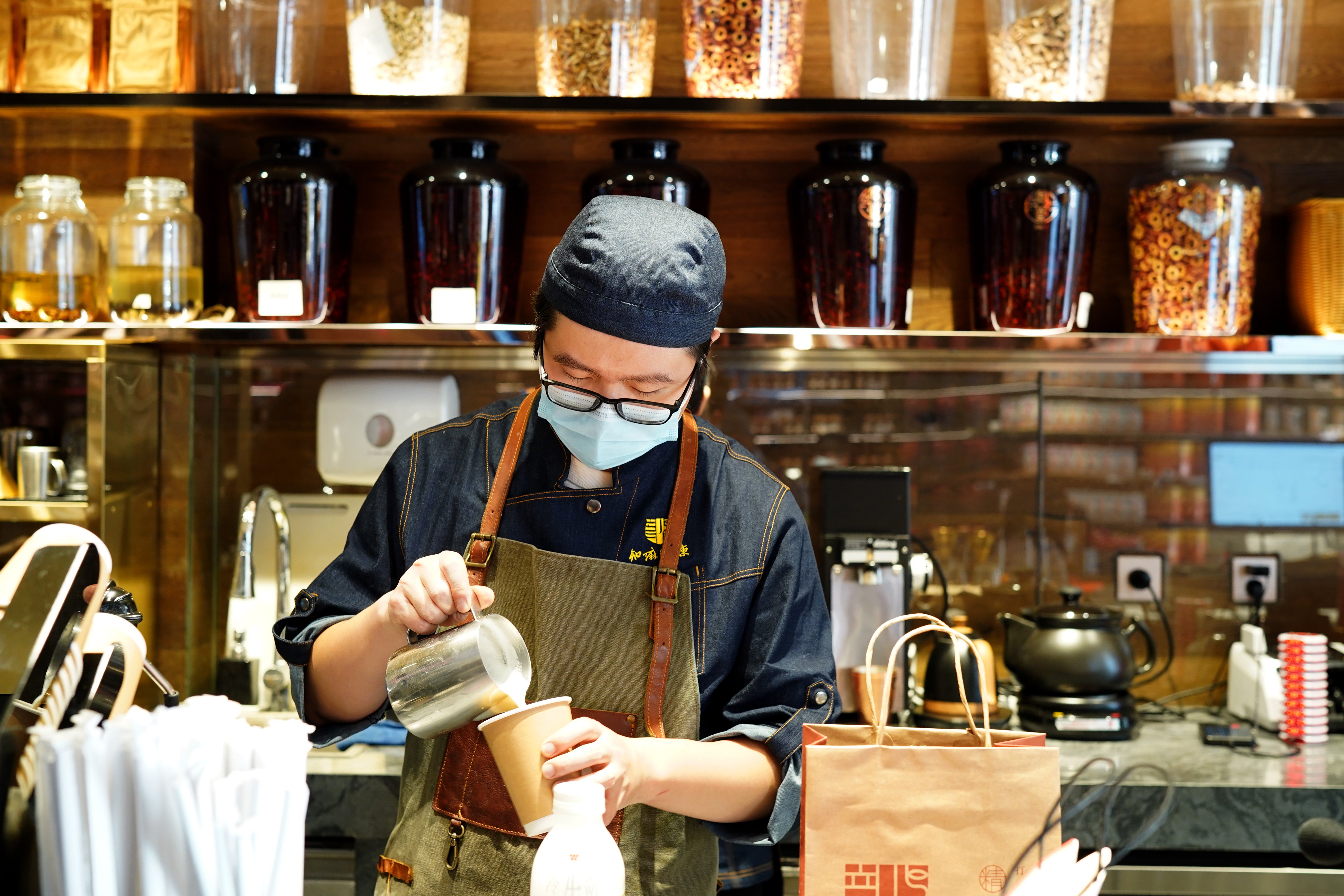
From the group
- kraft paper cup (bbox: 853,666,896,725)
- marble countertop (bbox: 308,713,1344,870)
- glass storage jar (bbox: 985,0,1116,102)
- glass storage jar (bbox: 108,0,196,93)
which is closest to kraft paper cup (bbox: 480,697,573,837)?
marble countertop (bbox: 308,713,1344,870)

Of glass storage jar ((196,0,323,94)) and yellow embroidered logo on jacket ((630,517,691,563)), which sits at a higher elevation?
glass storage jar ((196,0,323,94))

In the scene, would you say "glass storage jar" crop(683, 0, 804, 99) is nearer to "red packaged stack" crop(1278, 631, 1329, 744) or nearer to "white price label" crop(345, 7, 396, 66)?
"white price label" crop(345, 7, 396, 66)

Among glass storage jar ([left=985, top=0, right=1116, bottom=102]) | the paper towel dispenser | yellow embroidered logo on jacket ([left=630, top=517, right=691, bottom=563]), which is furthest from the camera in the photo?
the paper towel dispenser

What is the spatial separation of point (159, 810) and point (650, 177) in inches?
66.9

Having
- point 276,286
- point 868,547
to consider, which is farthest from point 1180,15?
point 276,286

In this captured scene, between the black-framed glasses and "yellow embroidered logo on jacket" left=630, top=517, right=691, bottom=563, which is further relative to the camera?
"yellow embroidered logo on jacket" left=630, top=517, right=691, bottom=563

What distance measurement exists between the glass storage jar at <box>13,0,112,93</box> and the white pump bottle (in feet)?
6.75

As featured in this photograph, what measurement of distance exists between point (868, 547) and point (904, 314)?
1.57ft

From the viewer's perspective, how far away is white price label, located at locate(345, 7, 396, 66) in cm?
223

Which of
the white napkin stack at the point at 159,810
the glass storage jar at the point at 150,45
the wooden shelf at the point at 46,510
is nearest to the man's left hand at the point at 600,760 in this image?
the white napkin stack at the point at 159,810

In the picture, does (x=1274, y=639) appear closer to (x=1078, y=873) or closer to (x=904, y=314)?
(x=904, y=314)

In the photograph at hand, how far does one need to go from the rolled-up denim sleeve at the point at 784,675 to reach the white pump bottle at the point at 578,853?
0.38 metres

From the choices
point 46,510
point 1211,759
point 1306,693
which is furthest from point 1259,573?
point 46,510

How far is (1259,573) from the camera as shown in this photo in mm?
2545
